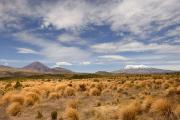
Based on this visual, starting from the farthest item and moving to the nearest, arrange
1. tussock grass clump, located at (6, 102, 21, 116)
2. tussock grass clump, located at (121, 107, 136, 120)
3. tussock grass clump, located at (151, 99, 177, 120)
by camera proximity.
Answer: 1. tussock grass clump, located at (6, 102, 21, 116)
2. tussock grass clump, located at (121, 107, 136, 120)
3. tussock grass clump, located at (151, 99, 177, 120)

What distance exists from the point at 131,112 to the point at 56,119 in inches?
168

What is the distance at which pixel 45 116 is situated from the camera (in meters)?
16.3

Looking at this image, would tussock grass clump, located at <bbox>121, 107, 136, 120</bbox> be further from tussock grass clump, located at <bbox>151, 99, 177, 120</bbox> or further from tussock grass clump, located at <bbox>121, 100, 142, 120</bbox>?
tussock grass clump, located at <bbox>151, 99, 177, 120</bbox>

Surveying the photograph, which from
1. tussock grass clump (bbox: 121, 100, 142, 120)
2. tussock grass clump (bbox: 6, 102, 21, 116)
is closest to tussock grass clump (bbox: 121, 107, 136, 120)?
tussock grass clump (bbox: 121, 100, 142, 120)

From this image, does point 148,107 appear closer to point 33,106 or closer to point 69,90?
point 33,106

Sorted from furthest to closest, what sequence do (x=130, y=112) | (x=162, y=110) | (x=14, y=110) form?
(x=14, y=110) < (x=130, y=112) < (x=162, y=110)

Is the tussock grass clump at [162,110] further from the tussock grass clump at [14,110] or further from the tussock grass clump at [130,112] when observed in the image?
the tussock grass clump at [14,110]

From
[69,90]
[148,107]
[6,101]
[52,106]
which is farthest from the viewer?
[69,90]

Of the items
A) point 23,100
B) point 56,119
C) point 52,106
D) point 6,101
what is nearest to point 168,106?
point 56,119

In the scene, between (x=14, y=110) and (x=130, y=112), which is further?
(x=14, y=110)

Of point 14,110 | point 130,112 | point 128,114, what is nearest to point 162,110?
point 130,112

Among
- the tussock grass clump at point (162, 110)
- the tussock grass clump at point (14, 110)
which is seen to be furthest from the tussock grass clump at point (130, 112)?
the tussock grass clump at point (14, 110)

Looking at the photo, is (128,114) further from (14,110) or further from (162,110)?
(14,110)

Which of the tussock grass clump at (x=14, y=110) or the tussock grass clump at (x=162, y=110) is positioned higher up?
the tussock grass clump at (x=162, y=110)
